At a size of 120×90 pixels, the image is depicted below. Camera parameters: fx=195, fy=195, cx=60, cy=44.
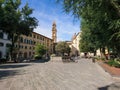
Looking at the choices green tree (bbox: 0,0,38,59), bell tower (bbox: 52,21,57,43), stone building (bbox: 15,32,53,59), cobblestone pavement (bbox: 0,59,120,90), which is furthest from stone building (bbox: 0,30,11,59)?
bell tower (bbox: 52,21,57,43)

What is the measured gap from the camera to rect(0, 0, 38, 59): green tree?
4022 centimetres

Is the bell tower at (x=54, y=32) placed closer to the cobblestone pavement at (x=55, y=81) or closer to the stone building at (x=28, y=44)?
the stone building at (x=28, y=44)

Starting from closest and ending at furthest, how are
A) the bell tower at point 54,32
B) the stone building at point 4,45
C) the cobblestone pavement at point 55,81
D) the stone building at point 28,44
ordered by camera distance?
the cobblestone pavement at point 55,81
the stone building at point 4,45
the stone building at point 28,44
the bell tower at point 54,32

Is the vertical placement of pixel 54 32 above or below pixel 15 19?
above

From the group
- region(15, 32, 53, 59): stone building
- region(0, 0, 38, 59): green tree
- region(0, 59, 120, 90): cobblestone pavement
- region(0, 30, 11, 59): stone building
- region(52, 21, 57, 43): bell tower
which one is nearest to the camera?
region(0, 59, 120, 90): cobblestone pavement

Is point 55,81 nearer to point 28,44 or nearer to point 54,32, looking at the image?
point 28,44

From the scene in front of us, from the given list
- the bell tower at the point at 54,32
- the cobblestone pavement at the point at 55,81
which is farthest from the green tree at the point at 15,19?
the bell tower at the point at 54,32

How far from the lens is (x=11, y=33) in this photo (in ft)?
147

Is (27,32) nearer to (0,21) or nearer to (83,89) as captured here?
(0,21)

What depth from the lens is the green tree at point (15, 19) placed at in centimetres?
4022

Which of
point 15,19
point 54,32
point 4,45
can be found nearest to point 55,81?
point 15,19

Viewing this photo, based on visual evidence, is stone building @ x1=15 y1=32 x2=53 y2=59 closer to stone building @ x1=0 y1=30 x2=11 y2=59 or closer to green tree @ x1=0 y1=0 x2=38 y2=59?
stone building @ x1=0 y1=30 x2=11 y2=59

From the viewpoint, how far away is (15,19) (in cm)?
4100

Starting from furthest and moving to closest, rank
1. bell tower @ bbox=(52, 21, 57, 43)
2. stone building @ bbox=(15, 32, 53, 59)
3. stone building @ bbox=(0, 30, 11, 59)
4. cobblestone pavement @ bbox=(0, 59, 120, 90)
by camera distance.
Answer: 1. bell tower @ bbox=(52, 21, 57, 43)
2. stone building @ bbox=(15, 32, 53, 59)
3. stone building @ bbox=(0, 30, 11, 59)
4. cobblestone pavement @ bbox=(0, 59, 120, 90)
